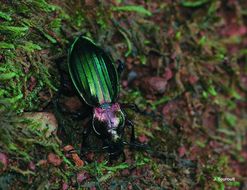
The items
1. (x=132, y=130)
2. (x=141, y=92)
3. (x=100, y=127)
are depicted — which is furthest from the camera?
(x=141, y=92)

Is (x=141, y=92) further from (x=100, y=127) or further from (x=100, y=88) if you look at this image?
(x=100, y=127)

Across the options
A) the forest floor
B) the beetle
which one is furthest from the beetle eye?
the forest floor

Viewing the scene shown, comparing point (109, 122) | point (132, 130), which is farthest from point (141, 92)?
point (109, 122)

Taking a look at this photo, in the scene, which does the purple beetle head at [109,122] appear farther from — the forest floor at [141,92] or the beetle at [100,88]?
the forest floor at [141,92]

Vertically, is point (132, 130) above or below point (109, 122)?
below

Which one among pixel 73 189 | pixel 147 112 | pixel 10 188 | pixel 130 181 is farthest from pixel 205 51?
pixel 10 188

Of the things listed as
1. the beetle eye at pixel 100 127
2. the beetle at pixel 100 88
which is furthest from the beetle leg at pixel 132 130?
the beetle eye at pixel 100 127

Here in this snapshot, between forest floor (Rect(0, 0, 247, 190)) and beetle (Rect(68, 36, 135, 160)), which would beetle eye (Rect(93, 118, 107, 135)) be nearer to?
beetle (Rect(68, 36, 135, 160))
